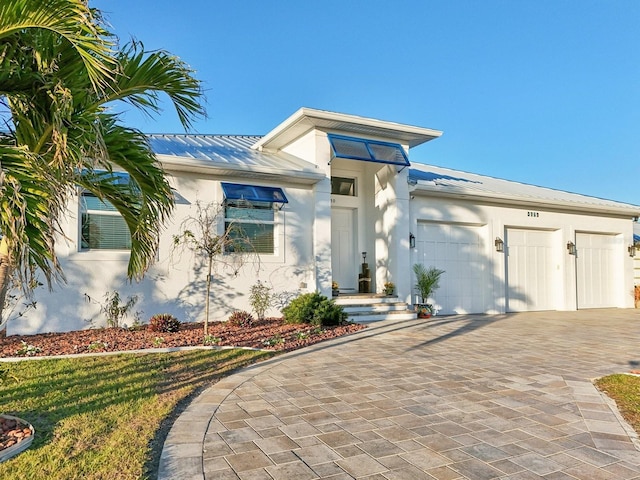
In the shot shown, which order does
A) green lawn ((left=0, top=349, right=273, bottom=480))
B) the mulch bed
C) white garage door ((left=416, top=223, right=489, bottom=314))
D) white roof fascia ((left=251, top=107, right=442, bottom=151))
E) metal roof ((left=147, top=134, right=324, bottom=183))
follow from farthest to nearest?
white garage door ((left=416, top=223, right=489, bottom=314)), white roof fascia ((left=251, top=107, right=442, bottom=151)), metal roof ((left=147, top=134, right=324, bottom=183)), the mulch bed, green lawn ((left=0, top=349, right=273, bottom=480))

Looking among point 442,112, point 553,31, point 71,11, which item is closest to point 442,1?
point 553,31

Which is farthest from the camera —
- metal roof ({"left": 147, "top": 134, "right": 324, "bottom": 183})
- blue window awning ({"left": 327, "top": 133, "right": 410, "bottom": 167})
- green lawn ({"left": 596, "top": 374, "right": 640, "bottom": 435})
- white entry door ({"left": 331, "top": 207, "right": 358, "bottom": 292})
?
white entry door ({"left": 331, "top": 207, "right": 358, "bottom": 292})

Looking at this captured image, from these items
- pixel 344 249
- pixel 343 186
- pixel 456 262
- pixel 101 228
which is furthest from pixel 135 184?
pixel 456 262

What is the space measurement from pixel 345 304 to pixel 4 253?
874cm

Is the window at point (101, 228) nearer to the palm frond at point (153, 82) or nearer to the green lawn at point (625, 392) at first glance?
the palm frond at point (153, 82)

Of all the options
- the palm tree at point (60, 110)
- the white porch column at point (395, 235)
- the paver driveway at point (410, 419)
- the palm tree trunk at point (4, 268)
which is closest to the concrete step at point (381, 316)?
the white porch column at point (395, 235)

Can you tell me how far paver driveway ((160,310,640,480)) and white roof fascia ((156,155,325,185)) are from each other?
4847 mm

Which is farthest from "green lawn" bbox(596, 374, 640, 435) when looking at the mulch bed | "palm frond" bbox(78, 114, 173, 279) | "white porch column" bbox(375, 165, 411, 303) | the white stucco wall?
the white stucco wall

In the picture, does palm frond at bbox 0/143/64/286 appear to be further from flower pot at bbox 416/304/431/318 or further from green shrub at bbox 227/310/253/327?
flower pot at bbox 416/304/431/318

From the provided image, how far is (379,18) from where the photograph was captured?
11625mm

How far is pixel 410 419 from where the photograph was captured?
4.30 m

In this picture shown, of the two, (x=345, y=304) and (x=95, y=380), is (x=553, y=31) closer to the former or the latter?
(x=345, y=304)

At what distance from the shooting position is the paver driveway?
327 centimetres

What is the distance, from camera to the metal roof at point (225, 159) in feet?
34.0
